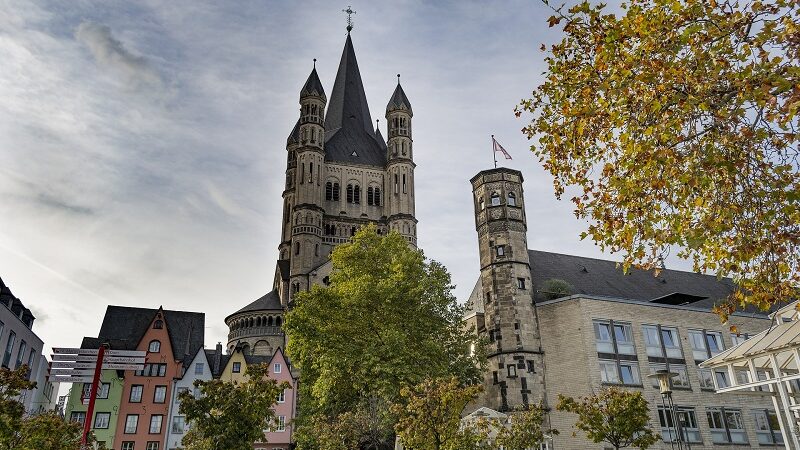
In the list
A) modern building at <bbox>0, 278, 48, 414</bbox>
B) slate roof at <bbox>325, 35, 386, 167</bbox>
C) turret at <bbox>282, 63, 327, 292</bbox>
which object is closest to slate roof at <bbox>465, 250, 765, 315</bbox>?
turret at <bbox>282, 63, 327, 292</bbox>

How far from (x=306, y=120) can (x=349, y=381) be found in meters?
50.9

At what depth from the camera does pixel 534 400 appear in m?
35.5

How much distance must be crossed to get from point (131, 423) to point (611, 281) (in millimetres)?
37429

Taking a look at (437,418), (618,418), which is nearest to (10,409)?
(437,418)

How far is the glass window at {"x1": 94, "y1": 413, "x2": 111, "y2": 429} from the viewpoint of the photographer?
44406mm

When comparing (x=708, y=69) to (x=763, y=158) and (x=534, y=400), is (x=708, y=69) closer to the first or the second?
(x=763, y=158)

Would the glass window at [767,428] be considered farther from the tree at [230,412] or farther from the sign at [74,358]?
the sign at [74,358]

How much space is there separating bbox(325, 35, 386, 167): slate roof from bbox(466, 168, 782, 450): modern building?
137 ft

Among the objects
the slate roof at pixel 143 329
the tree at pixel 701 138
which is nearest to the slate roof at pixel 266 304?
the slate roof at pixel 143 329

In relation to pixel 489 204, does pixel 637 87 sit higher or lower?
lower

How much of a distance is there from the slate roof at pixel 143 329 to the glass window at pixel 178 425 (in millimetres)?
4936

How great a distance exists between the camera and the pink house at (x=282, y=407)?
1811 inches

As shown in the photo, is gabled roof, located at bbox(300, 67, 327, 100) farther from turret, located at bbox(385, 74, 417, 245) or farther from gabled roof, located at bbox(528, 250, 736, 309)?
gabled roof, located at bbox(528, 250, 736, 309)

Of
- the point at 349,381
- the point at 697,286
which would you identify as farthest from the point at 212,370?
the point at 697,286
